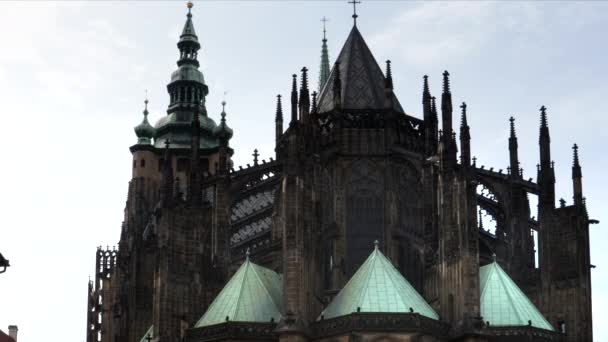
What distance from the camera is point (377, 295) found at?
5038cm

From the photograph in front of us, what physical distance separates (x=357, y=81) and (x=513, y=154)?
29.7 ft

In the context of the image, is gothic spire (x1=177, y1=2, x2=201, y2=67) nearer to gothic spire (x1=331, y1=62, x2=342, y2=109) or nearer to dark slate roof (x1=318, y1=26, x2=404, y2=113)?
dark slate roof (x1=318, y1=26, x2=404, y2=113)

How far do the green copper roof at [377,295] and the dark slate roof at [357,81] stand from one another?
1231 centimetres

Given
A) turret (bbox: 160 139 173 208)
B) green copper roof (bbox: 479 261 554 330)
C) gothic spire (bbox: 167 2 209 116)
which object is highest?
gothic spire (bbox: 167 2 209 116)

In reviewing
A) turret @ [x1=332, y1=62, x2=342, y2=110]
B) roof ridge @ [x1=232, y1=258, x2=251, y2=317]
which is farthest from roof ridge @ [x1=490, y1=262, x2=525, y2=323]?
turret @ [x1=332, y1=62, x2=342, y2=110]

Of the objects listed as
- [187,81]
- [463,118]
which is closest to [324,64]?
[187,81]

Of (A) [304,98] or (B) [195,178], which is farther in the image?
(B) [195,178]

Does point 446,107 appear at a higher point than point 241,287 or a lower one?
higher

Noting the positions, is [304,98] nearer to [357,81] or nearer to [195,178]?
[195,178]

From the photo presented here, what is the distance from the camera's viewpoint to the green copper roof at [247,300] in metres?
52.0

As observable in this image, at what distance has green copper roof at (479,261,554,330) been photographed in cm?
5188

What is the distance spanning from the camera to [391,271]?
170 feet

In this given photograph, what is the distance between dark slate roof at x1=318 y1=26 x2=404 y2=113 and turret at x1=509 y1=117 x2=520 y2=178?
576 cm

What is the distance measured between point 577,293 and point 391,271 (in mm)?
8905
